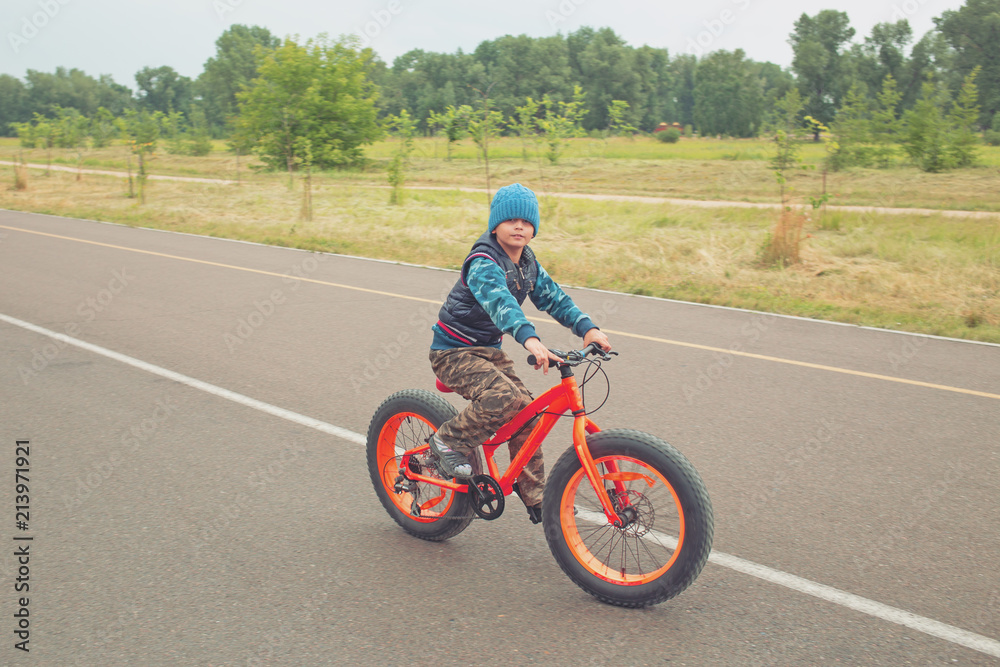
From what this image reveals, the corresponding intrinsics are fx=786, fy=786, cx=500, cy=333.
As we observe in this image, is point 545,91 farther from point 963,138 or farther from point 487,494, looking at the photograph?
point 487,494

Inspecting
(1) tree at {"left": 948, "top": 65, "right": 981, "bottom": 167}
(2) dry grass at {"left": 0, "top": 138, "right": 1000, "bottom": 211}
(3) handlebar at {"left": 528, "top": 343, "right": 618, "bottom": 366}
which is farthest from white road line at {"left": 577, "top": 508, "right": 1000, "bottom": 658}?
Answer: (1) tree at {"left": 948, "top": 65, "right": 981, "bottom": 167}

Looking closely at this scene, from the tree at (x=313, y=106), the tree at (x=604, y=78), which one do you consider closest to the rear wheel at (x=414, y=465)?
the tree at (x=313, y=106)

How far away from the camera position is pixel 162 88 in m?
141

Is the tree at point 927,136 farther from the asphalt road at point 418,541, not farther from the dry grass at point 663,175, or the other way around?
the asphalt road at point 418,541

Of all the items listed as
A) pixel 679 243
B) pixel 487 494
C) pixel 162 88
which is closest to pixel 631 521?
pixel 487 494

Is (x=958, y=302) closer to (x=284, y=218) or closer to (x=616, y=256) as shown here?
(x=616, y=256)

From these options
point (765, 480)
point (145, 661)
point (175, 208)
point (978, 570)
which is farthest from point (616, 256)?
point (175, 208)

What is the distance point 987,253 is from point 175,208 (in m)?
22.2

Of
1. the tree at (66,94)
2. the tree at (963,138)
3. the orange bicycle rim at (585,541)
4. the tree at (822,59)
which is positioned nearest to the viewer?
the orange bicycle rim at (585,541)

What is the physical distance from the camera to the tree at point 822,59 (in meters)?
72.4

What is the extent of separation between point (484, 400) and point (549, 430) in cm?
34

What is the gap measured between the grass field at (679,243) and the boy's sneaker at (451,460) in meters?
7.66

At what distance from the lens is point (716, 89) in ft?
268

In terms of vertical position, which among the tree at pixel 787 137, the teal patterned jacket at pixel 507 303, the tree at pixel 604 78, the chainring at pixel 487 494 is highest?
the tree at pixel 604 78
